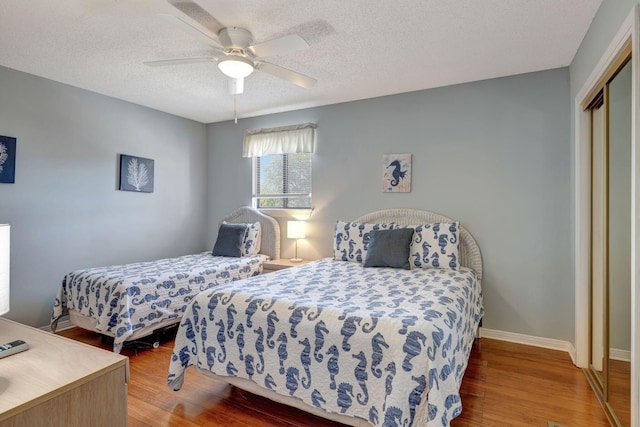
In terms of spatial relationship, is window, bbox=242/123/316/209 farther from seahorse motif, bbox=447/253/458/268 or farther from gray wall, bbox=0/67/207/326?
seahorse motif, bbox=447/253/458/268

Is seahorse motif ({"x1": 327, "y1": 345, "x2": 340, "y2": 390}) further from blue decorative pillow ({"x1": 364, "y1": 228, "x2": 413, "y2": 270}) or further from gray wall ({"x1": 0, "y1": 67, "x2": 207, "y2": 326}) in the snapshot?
gray wall ({"x1": 0, "y1": 67, "x2": 207, "y2": 326})

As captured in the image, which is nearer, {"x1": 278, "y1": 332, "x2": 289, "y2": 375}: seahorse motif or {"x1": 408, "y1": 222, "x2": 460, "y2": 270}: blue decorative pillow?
{"x1": 278, "y1": 332, "x2": 289, "y2": 375}: seahorse motif

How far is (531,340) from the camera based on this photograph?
10.4 feet

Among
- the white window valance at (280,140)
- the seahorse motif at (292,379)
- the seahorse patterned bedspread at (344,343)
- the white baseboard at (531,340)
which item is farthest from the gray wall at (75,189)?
the white baseboard at (531,340)

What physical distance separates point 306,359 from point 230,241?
272cm

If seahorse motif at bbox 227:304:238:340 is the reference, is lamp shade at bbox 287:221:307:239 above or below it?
above

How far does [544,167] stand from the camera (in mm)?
3113

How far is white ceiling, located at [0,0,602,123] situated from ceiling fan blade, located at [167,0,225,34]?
0.05 m

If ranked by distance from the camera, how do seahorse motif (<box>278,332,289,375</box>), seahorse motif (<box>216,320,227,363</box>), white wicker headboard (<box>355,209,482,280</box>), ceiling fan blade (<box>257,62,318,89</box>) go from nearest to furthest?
seahorse motif (<box>278,332,289,375</box>)
seahorse motif (<box>216,320,227,363</box>)
ceiling fan blade (<box>257,62,318,89</box>)
white wicker headboard (<box>355,209,482,280</box>)

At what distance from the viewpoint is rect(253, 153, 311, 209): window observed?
4480 mm

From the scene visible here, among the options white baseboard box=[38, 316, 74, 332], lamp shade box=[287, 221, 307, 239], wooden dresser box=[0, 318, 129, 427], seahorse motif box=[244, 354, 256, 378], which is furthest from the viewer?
lamp shade box=[287, 221, 307, 239]

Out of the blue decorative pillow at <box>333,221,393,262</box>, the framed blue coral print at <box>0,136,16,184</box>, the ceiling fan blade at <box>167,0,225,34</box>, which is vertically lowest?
the blue decorative pillow at <box>333,221,393,262</box>

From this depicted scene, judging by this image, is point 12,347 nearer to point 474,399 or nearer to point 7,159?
point 474,399

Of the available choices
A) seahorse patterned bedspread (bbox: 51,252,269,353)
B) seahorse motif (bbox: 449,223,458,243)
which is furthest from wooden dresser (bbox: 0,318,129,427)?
seahorse motif (bbox: 449,223,458,243)
